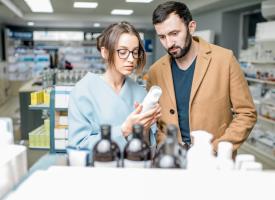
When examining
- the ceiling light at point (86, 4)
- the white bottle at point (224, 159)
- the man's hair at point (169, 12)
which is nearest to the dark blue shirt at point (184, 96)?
the man's hair at point (169, 12)

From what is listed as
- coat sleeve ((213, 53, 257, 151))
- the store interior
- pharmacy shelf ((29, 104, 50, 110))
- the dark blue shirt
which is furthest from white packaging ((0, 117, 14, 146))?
pharmacy shelf ((29, 104, 50, 110))

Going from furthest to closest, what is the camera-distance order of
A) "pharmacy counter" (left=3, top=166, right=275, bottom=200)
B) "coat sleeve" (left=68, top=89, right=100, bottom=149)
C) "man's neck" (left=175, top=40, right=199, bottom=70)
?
"man's neck" (left=175, top=40, right=199, bottom=70)
"coat sleeve" (left=68, top=89, right=100, bottom=149)
"pharmacy counter" (left=3, top=166, right=275, bottom=200)

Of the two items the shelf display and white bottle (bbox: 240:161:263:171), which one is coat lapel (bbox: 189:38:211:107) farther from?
the shelf display

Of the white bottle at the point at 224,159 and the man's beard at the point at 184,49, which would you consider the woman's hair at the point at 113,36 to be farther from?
the white bottle at the point at 224,159

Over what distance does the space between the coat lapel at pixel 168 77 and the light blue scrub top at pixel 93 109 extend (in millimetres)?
328

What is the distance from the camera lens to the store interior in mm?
4871

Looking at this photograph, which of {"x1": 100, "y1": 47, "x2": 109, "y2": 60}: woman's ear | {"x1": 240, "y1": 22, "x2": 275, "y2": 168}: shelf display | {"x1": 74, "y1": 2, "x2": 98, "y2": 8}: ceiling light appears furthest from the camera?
{"x1": 74, "y1": 2, "x2": 98, "y2": 8}: ceiling light

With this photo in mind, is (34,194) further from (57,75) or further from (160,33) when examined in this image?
(57,75)

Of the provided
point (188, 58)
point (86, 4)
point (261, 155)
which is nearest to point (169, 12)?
point (188, 58)

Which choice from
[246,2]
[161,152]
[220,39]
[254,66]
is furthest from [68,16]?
[161,152]

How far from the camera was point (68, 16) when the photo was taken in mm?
12703

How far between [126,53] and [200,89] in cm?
54

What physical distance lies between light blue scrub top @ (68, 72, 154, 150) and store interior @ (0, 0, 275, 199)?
11.1 inches

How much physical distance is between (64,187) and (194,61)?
1.23 meters
